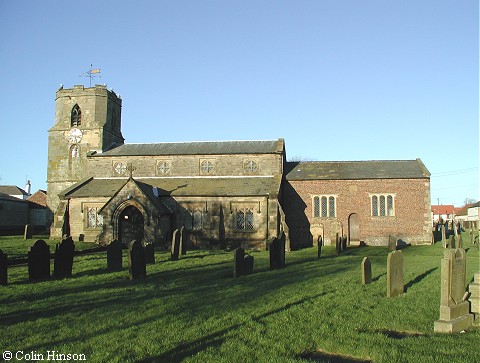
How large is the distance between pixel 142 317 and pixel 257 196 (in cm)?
2165

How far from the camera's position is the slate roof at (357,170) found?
33.1 m

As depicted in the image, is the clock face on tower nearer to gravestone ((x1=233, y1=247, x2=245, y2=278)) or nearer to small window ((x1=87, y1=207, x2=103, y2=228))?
small window ((x1=87, y1=207, x2=103, y2=228))

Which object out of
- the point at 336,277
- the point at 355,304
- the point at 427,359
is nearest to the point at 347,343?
the point at 427,359

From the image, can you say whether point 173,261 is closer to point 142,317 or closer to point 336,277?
point 336,277

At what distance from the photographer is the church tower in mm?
37812

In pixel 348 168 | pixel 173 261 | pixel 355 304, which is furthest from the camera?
pixel 348 168

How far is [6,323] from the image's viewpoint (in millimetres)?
8383

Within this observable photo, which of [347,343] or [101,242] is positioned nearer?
[347,343]

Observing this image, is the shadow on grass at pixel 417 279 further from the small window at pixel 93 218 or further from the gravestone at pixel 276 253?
the small window at pixel 93 218

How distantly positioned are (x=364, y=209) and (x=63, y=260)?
23852 mm

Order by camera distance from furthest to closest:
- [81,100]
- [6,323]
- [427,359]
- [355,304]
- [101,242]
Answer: [81,100] → [101,242] → [355,304] → [6,323] → [427,359]

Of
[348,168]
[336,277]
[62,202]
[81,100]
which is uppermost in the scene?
[81,100]

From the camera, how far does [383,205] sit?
108 feet

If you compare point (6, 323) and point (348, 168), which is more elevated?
point (348, 168)
